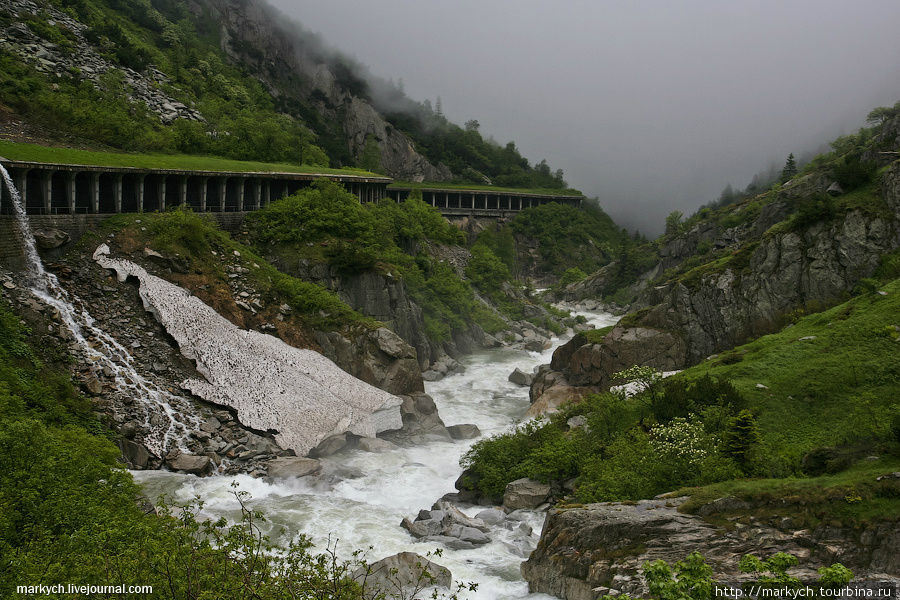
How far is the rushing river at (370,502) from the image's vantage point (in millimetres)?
19094

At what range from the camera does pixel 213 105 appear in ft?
227

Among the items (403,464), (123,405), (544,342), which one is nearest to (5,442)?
(123,405)

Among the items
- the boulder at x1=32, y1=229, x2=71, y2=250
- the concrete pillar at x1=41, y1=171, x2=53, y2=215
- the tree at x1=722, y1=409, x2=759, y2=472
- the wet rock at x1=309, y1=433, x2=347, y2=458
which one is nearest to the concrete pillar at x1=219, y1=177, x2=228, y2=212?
the concrete pillar at x1=41, y1=171, x2=53, y2=215

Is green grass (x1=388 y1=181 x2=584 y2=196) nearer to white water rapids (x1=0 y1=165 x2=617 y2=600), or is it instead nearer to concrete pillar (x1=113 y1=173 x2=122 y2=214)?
concrete pillar (x1=113 y1=173 x2=122 y2=214)

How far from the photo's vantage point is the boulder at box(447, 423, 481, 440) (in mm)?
33384

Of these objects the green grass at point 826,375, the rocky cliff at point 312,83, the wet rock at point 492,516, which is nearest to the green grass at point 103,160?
the wet rock at point 492,516

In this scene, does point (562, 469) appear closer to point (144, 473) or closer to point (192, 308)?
point (144, 473)

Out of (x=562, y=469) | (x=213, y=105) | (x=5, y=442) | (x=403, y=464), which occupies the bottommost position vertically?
(x=403, y=464)

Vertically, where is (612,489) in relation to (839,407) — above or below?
below

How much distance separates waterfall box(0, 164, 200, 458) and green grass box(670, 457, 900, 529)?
20440 millimetres

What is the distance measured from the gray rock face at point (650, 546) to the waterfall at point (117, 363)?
52.8 ft

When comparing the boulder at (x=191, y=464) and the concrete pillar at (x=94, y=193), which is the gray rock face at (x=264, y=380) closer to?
the boulder at (x=191, y=464)

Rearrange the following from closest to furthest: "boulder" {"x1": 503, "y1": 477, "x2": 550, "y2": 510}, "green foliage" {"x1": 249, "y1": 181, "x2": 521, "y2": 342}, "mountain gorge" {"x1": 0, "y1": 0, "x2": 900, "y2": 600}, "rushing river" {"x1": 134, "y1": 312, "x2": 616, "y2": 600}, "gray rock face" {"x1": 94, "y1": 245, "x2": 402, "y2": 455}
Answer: "mountain gorge" {"x1": 0, "y1": 0, "x2": 900, "y2": 600} → "rushing river" {"x1": 134, "y1": 312, "x2": 616, "y2": 600} → "boulder" {"x1": 503, "y1": 477, "x2": 550, "y2": 510} → "gray rock face" {"x1": 94, "y1": 245, "x2": 402, "y2": 455} → "green foliage" {"x1": 249, "y1": 181, "x2": 521, "y2": 342}

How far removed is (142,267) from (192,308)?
12.5 feet
